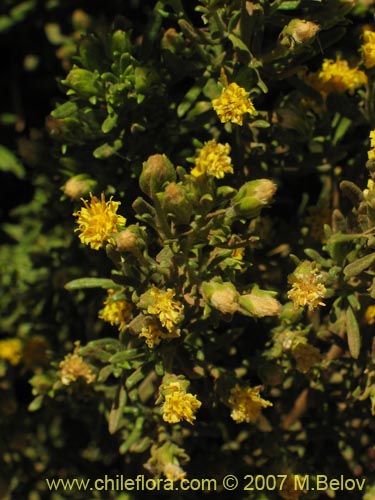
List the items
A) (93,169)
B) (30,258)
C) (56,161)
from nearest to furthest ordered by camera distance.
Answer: (93,169) < (56,161) < (30,258)

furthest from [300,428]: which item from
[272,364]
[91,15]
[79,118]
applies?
[91,15]

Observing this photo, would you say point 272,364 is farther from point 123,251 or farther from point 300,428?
point 123,251

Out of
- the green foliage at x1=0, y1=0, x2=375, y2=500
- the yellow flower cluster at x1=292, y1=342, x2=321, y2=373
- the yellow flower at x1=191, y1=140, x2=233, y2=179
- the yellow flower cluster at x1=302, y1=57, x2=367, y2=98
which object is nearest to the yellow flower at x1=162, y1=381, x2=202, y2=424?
the green foliage at x1=0, y1=0, x2=375, y2=500

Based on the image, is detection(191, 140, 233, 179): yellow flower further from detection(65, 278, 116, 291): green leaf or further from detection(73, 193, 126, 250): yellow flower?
detection(65, 278, 116, 291): green leaf

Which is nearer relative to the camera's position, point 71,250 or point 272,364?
point 272,364

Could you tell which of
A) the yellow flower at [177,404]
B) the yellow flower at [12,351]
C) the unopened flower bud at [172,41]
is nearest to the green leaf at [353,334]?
the yellow flower at [177,404]

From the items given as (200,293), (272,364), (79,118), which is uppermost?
(79,118)

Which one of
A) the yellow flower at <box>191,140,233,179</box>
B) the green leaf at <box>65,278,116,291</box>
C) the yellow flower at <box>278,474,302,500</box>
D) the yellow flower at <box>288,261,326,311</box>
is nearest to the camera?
the yellow flower at <box>288,261,326,311</box>
